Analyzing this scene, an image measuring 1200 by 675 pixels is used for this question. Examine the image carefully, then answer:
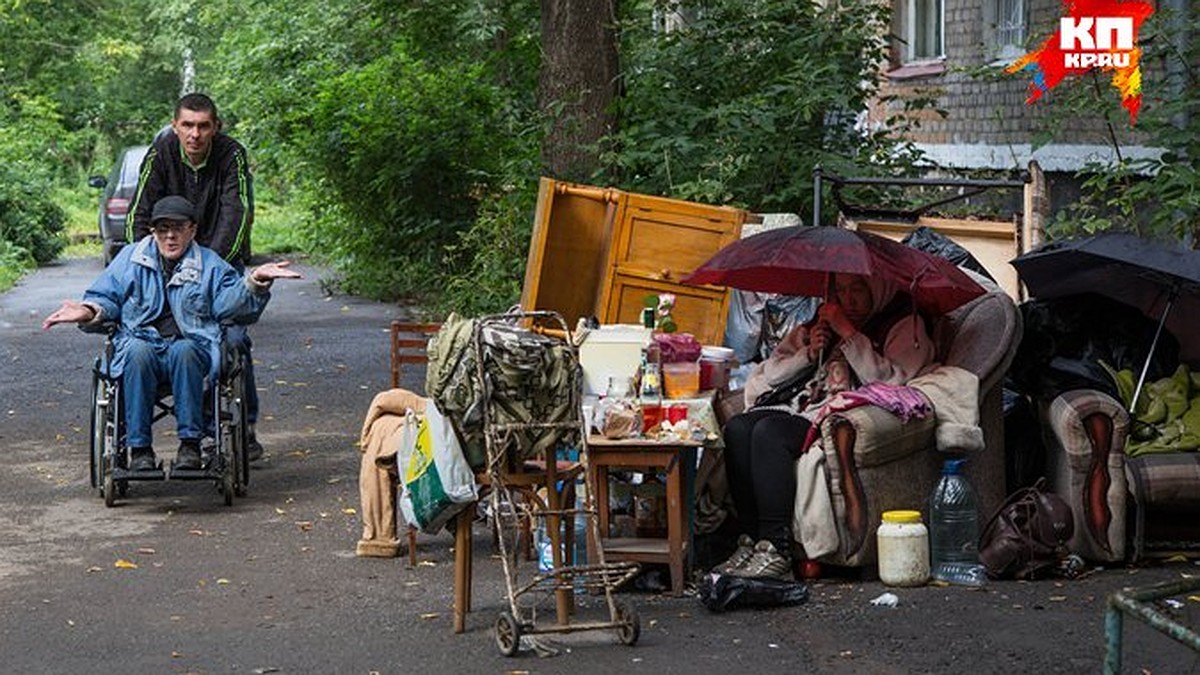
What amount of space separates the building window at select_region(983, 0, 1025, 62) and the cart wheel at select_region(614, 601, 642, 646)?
11266 millimetres

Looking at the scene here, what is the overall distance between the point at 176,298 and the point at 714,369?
306 cm

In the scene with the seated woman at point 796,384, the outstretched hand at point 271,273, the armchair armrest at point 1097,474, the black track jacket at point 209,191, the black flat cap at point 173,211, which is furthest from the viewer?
the black track jacket at point 209,191

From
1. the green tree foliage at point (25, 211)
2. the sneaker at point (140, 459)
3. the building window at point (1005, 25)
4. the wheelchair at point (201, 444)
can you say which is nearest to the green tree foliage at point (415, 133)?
the building window at point (1005, 25)

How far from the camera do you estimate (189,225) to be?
11.4 m

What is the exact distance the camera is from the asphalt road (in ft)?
25.3

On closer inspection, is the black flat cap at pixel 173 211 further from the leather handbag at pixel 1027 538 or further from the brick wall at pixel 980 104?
the brick wall at pixel 980 104

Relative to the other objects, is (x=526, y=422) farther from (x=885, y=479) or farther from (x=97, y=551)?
(x=97, y=551)

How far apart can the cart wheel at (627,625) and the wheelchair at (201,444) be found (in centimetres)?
358

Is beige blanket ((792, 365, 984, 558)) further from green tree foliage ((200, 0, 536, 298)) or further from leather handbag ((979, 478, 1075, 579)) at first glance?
green tree foliage ((200, 0, 536, 298))

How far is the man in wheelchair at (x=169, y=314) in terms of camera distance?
10.9 metres

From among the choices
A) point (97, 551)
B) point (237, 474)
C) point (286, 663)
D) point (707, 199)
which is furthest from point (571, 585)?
point (707, 199)

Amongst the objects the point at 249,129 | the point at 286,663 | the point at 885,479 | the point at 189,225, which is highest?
the point at 249,129

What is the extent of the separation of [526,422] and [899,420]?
1767 mm

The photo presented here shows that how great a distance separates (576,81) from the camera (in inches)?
629
